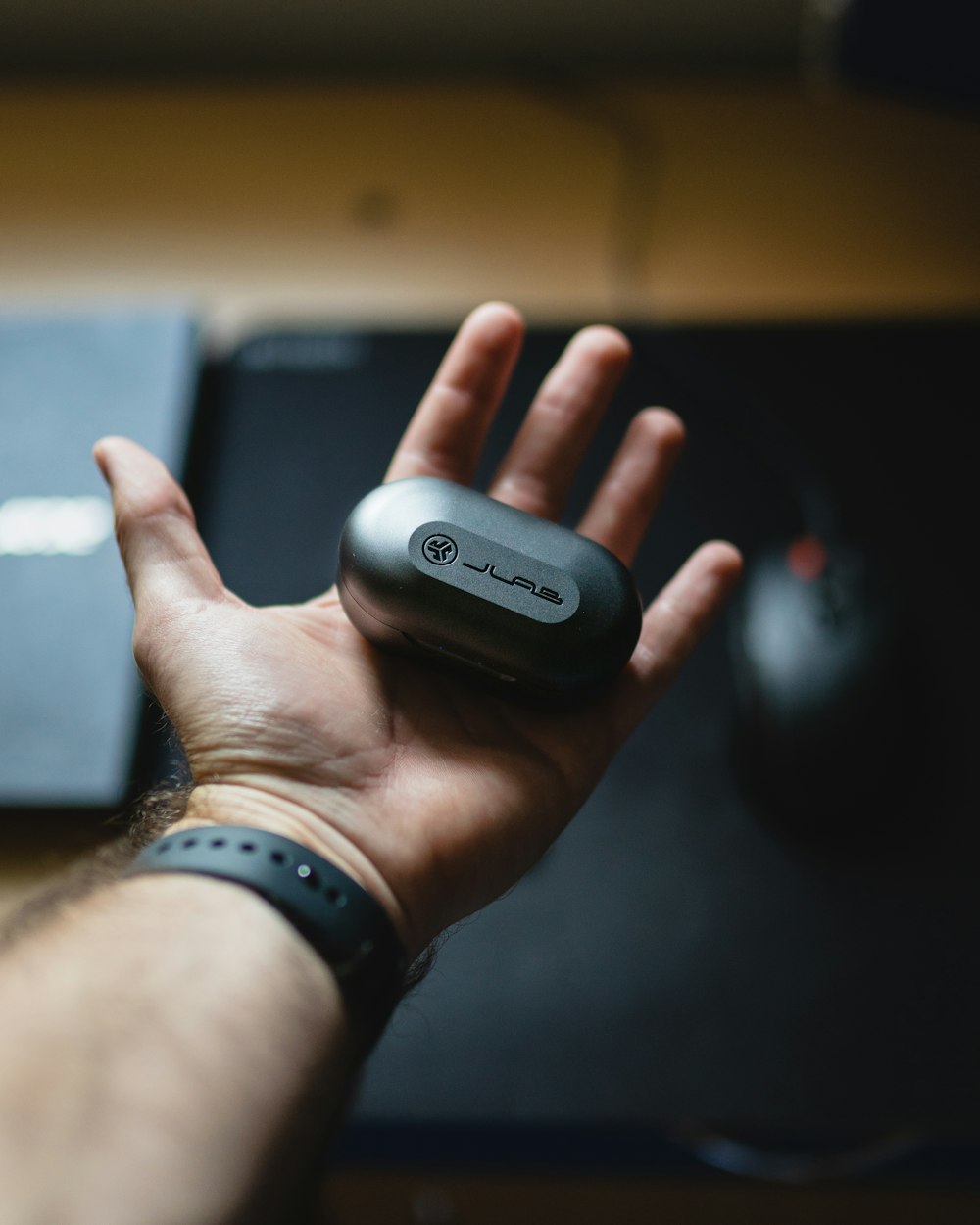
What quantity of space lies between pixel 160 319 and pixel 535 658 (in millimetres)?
460

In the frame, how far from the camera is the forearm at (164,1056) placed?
298 mm

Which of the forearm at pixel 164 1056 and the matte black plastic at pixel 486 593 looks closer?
the forearm at pixel 164 1056

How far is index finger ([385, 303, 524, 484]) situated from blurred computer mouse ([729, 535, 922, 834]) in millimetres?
207

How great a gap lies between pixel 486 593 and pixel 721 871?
243mm

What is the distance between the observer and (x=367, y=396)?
74 cm

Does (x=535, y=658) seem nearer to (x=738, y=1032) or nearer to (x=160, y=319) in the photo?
(x=738, y=1032)

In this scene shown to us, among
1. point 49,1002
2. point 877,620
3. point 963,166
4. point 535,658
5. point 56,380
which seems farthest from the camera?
point 963,166

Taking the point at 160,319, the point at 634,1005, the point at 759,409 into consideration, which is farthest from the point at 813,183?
the point at 634,1005

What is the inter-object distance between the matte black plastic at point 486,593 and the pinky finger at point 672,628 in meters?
0.04

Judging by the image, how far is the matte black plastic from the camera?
46 centimetres

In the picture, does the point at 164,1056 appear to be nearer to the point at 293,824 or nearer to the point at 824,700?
the point at 293,824

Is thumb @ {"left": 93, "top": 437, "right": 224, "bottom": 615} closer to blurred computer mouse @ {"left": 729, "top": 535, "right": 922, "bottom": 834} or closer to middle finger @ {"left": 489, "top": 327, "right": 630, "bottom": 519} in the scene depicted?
middle finger @ {"left": 489, "top": 327, "right": 630, "bottom": 519}

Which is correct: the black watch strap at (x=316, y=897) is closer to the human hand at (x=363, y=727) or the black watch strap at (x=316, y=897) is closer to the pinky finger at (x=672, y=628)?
the human hand at (x=363, y=727)

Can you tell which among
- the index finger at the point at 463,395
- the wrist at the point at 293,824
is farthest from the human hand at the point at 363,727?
the index finger at the point at 463,395
